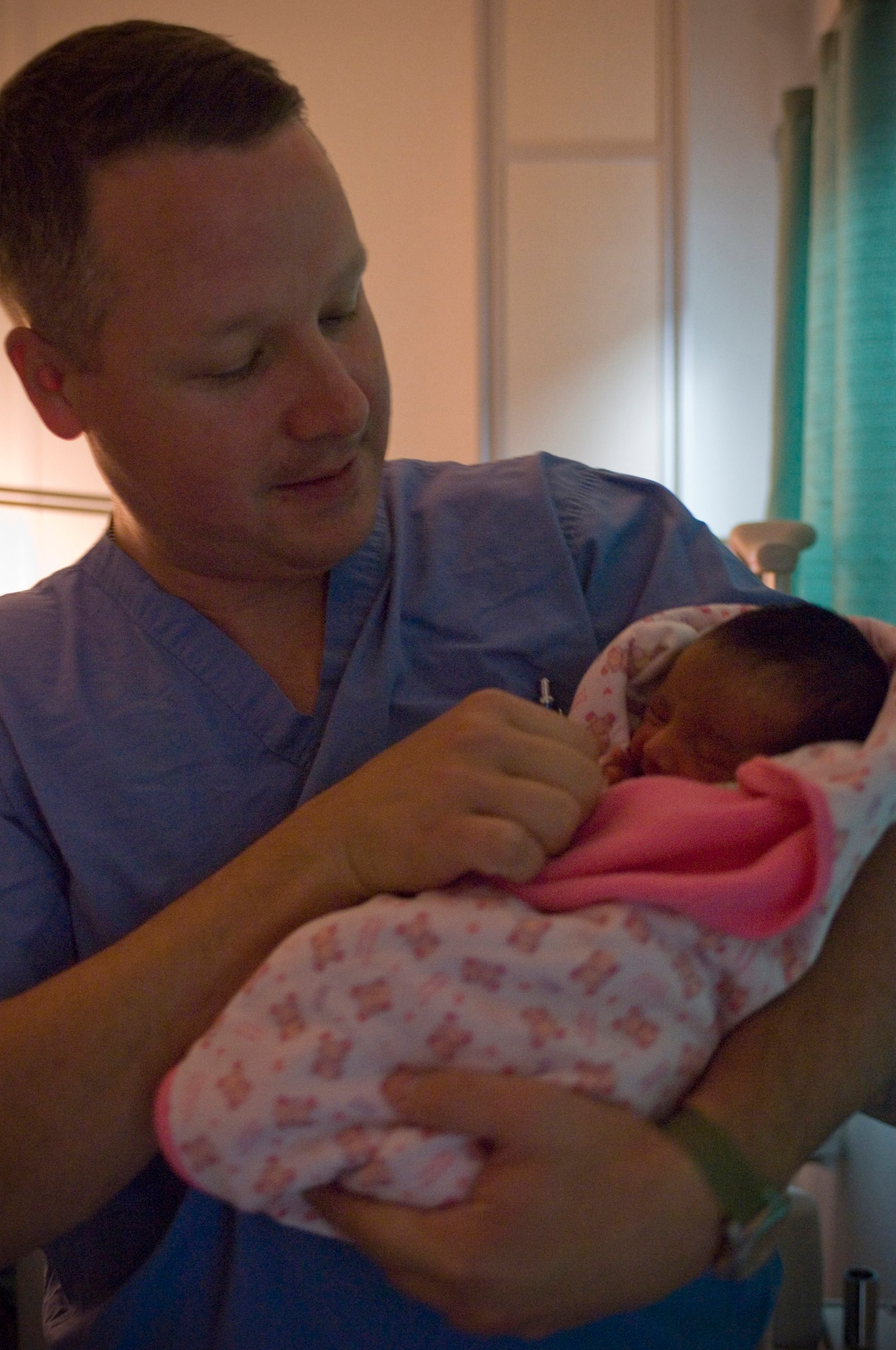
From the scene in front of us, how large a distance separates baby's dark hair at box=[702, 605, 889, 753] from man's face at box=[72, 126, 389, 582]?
0.37 metres

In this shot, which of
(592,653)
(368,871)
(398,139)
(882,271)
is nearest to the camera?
(368,871)

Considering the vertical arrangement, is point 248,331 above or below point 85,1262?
above

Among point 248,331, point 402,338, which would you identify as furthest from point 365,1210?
point 402,338

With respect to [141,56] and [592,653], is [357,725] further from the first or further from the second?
[141,56]

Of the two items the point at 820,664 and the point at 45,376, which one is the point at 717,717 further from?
the point at 45,376

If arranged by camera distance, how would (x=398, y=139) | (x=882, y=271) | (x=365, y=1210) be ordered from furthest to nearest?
(x=398, y=139), (x=882, y=271), (x=365, y=1210)

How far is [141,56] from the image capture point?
3.24 ft

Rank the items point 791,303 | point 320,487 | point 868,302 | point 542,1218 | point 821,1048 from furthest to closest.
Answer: point 791,303 → point 868,302 → point 320,487 → point 821,1048 → point 542,1218

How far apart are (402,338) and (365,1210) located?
9.29ft

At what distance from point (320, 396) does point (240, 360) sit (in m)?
0.07

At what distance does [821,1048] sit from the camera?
826 mm

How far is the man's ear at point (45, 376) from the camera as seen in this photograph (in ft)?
3.59

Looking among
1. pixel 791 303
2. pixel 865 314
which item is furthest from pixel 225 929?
pixel 791 303

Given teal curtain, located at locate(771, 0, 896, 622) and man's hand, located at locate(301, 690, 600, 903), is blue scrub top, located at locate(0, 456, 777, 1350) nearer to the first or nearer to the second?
man's hand, located at locate(301, 690, 600, 903)
